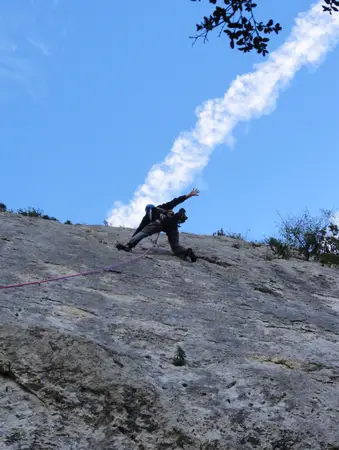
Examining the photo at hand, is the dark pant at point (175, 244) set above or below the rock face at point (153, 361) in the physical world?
above

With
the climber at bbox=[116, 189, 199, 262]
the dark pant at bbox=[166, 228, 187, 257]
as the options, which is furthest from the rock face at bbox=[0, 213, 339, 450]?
the climber at bbox=[116, 189, 199, 262]

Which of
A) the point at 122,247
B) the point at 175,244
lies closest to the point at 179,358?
the point at 122,247

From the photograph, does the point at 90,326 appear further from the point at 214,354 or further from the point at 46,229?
the point at 46,229

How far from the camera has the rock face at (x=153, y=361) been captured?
16.0ft

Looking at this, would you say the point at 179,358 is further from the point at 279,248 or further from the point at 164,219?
the point at 279,248

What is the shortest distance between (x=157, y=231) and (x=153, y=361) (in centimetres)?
609

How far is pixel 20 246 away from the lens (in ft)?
29.3

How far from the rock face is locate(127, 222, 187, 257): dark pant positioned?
1.62 metres

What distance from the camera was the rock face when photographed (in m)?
4.86

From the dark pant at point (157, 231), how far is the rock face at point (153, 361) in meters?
1.62

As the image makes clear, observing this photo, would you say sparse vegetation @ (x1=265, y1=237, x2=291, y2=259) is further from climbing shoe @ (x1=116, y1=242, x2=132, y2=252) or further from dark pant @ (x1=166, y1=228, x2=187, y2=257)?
climbing shoe @ (x1=116, y1=242, x2=132, y2=252)

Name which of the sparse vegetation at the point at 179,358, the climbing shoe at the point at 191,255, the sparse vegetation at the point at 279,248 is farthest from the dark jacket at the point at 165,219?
the sparse vegetation at the point at 179,358

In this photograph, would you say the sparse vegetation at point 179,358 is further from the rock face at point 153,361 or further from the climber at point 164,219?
the climber at point 164,219

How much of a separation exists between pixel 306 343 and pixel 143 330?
7.19ft
